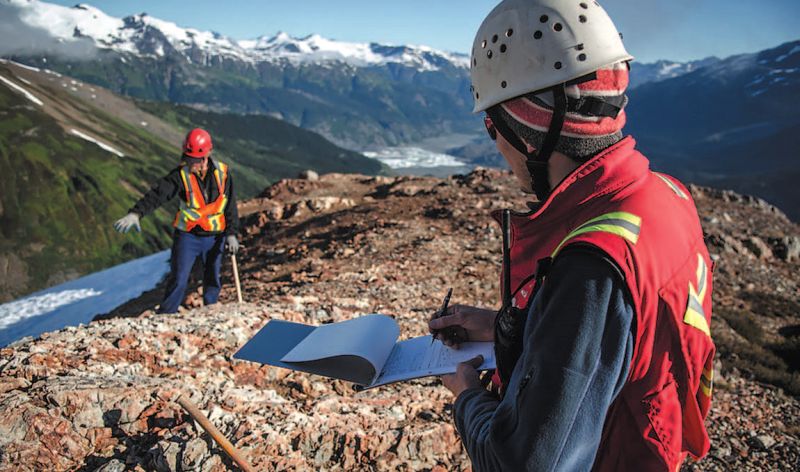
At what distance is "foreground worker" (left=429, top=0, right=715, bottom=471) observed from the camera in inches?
54.7

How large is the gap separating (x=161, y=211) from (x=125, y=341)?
5168 inches

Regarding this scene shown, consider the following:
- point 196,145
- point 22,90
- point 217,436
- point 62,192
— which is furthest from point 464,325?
point 22,90

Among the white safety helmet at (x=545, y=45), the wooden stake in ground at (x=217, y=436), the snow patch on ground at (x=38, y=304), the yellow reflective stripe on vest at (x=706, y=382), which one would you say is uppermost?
the white safety helmet at (x=545, y=45)

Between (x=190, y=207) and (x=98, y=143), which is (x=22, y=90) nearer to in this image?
(x=98, y=143)

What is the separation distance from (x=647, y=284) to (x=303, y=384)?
14.5 ft

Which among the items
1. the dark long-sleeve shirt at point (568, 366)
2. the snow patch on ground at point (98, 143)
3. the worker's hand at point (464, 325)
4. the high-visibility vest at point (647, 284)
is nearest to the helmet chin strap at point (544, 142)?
the high-visibility vest at point (647, 284)

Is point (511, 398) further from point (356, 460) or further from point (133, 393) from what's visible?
point (133, 393)

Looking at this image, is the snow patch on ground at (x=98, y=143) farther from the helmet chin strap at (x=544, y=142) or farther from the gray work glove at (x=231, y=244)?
the helmet chin strap at (x=544, y=142)

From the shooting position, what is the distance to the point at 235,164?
17312cm

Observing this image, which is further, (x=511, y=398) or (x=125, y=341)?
(x=125, y=341)

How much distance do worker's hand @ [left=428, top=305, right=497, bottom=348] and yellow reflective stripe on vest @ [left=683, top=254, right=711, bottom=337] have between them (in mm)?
1047

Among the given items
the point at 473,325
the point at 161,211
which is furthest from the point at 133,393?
the point at 161,211

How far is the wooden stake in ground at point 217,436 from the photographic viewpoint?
3.52 m

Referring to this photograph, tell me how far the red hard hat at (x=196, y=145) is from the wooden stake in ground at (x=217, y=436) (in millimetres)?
4689
